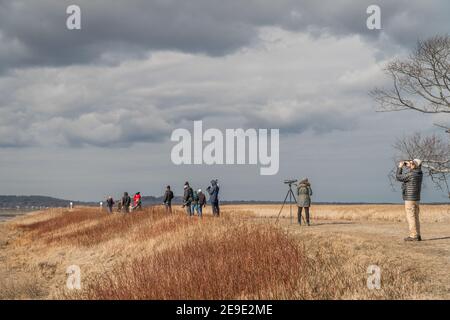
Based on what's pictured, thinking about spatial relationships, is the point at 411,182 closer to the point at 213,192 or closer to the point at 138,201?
the point at 213,192

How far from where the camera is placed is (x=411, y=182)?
44.0ft

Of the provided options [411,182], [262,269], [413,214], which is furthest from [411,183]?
[262,269]

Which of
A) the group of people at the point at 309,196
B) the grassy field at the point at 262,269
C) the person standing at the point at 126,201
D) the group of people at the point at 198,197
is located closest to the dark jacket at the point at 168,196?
the group of people at the point at 309,196

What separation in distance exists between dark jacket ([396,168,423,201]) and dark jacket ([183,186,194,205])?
12.6 metres

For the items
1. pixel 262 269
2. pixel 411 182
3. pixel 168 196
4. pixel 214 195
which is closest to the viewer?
pixel 262 269

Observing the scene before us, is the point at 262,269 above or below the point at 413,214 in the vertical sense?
below

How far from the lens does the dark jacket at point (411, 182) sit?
13.4 m

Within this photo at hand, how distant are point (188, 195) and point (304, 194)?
7.08m

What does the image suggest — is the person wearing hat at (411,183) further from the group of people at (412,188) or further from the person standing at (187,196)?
the person standing at (187,196)

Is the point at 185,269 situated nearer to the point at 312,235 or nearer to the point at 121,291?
the point at 121,291

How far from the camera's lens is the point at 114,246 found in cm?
2055

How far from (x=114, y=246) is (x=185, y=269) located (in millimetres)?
11018

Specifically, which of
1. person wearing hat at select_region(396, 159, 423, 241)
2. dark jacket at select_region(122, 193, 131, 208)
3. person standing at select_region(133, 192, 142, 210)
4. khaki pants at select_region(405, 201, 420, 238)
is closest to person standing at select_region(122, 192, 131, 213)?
dark jacket at select_region(122, 193, 131, 208)
